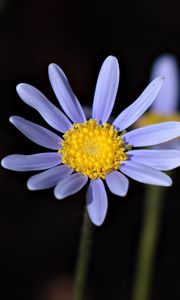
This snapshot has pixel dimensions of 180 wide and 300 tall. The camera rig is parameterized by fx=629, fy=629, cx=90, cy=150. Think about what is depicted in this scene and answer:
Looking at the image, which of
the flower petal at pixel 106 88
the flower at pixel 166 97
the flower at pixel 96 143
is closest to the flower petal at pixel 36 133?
the flower at pixel 96 143

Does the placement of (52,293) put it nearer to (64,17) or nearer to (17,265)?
(17,265)

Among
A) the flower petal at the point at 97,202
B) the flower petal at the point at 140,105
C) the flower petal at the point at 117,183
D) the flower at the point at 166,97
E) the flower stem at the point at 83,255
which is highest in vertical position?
the flower at the point at 166,97

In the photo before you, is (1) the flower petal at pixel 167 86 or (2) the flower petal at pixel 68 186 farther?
(1) the flower petal at pixel 167 86

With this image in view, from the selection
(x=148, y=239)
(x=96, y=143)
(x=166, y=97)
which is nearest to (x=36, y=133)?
(x=96, y=143)

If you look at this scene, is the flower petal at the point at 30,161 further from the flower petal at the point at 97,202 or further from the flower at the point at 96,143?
the flower petal at the point at 97,202

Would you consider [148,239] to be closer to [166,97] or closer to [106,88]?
[166,97]

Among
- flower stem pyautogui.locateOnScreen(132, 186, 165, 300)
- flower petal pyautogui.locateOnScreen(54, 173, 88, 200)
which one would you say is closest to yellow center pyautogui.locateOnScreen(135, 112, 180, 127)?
flower stem pyautogui.locateOnScreen(132, 186, 165, 300)

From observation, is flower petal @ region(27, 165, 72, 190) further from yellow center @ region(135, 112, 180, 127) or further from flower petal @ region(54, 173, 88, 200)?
yellow center @ region(135, 112, 180, 127)
